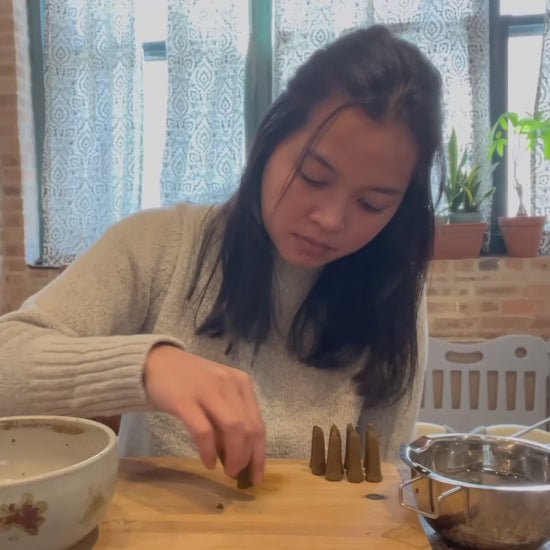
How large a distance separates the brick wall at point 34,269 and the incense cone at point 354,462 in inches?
61.3

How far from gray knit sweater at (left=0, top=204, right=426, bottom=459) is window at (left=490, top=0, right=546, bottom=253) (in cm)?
139

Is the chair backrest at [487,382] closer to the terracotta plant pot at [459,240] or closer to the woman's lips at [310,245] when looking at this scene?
the terracotta plant pot at [459,240]

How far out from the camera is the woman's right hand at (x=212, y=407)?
0.58m

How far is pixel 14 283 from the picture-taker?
2371 millimetres

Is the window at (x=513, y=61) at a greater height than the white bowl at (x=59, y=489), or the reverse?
the window at (x=513, y=61)

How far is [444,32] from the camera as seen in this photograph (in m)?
2.15

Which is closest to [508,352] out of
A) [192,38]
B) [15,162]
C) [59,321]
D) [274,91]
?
[274,91]

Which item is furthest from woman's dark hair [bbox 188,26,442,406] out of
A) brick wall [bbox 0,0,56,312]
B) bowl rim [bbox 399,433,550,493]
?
brick wall [bbox 0,0,56,312]

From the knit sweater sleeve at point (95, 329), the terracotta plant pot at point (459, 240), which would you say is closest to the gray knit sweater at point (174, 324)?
the knit sweater sleeve at point (95, 329)

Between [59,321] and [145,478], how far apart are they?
0.24 metres

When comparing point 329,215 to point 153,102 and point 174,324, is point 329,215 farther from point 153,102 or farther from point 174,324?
point 153,102

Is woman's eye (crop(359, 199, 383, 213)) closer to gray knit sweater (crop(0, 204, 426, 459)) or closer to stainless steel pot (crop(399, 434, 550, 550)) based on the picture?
gray knit sweater (crop(0, 204, 426, 459))

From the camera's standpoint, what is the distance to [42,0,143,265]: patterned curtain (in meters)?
2.29

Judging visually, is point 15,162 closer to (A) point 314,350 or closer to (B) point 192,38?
(B) point 192,38
